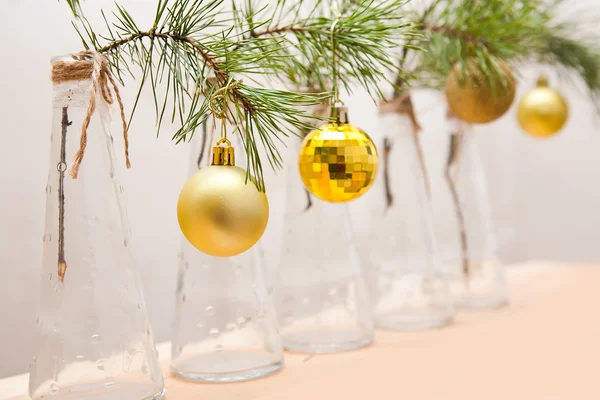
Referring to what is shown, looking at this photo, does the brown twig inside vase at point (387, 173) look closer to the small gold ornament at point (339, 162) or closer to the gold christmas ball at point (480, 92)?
the gold christmas ball at point (480, 92)

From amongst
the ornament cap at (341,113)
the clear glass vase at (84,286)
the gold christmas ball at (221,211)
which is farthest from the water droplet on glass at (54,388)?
the ornament cap at (341,113)

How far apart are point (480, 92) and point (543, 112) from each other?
0.19 m

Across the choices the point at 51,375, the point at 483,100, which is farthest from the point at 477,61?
the point at 51,375

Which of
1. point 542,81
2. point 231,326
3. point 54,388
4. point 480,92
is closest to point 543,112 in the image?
point 542,81

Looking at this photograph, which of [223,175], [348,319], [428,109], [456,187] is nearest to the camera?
[223,175]

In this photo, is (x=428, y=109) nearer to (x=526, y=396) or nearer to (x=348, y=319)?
(x=348, y=319)

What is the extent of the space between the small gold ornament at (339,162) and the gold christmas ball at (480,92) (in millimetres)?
183

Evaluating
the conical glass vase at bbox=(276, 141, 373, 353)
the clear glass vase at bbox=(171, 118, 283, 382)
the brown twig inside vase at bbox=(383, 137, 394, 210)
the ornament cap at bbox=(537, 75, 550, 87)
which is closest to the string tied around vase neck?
the clear glass vase at bbox=(171, 118, 283, 382)

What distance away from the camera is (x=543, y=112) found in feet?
2.46

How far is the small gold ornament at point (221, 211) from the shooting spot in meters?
0.38

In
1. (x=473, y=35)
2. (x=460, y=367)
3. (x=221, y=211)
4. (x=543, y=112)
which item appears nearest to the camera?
(x=221, y=211)

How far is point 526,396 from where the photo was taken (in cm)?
43

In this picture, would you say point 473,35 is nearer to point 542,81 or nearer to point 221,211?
point 542,81

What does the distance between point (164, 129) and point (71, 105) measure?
0.63 ft
